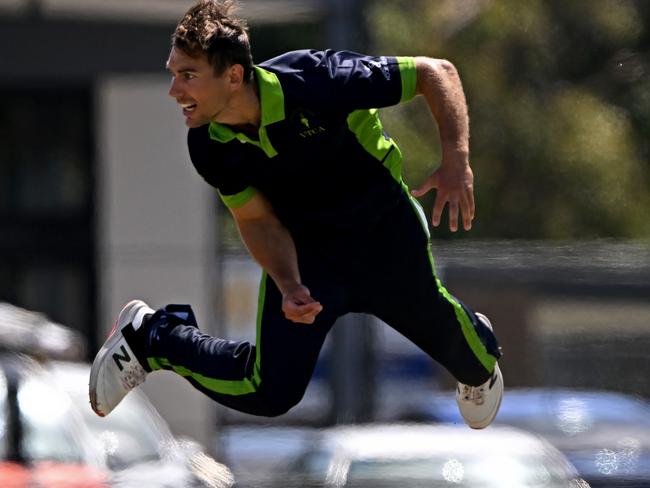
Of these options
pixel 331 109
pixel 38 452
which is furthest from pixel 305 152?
pixel 38 452

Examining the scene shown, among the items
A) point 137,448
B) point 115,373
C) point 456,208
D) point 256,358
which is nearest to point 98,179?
point 137,448

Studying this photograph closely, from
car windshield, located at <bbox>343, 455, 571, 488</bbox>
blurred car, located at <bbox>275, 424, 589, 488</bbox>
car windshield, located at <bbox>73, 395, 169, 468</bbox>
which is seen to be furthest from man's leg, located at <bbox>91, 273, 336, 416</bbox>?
car windshield, located at <bbox>343, 455, 571, 488</bbox>

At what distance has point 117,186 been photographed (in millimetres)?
17438

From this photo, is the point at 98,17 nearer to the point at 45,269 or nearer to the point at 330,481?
the point at 45,269

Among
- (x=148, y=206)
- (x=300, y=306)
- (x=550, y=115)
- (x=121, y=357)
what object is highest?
(x=300, y=306)

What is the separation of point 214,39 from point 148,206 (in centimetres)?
1206

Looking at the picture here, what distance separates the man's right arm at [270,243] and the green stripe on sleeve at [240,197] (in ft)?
0.04

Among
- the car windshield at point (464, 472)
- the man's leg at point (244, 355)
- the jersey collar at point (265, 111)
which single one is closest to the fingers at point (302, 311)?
the man's leg at point (244, 355)

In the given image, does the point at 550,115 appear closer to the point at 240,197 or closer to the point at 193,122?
the point at 240,197

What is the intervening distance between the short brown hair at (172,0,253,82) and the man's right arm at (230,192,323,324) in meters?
0.50

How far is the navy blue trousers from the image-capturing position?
18.6 ft

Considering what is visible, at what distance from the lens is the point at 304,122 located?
548 cm

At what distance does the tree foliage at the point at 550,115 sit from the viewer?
2636cm

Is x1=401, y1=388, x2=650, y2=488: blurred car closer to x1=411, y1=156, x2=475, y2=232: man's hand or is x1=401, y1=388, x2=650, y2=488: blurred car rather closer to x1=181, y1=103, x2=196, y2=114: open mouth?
x1=411, y1=156, x2=475, y2=232: man's hand
